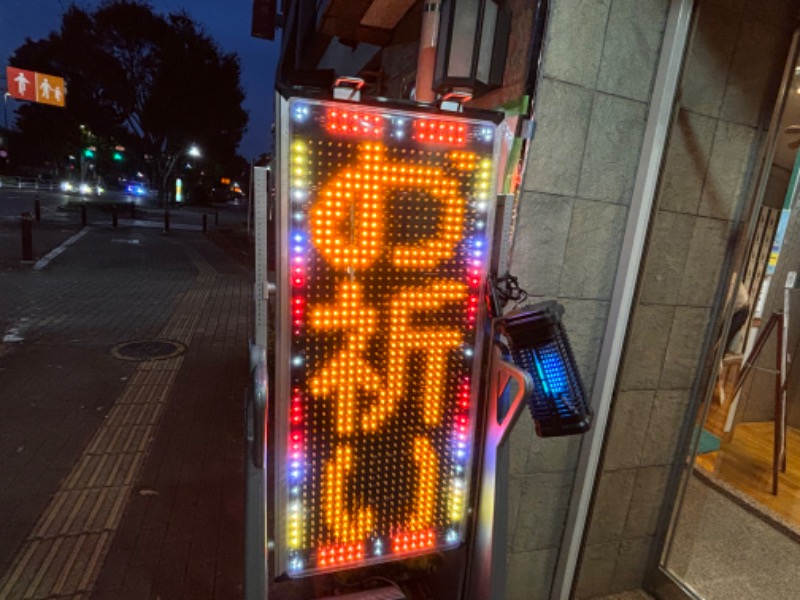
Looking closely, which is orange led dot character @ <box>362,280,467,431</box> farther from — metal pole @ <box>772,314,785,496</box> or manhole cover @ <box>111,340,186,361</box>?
manhole cover @ <box>111,340,186,361</box>

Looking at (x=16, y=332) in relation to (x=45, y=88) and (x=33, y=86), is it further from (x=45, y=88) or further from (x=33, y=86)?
(x=45, y=88)

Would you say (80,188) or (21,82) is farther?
(80,188)

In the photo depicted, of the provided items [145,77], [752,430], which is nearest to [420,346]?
[752,430]

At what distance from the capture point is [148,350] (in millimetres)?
7207

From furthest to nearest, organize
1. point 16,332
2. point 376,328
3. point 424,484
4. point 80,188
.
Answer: point 80,188 → point 16,332 → point 424,484 → point 376,328

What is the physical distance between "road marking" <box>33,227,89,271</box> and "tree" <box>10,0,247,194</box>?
18135 millimetres

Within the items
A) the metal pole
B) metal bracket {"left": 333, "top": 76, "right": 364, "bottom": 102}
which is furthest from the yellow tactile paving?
the metal pole

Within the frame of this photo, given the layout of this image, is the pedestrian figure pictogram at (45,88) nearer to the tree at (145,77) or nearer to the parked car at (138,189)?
the tree at (145,77)

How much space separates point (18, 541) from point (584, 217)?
4.40 m

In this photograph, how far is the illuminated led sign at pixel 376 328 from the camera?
188 cm

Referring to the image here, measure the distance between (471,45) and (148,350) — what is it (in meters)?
6.63

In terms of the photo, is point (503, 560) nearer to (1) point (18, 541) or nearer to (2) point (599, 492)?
(2) point (599, 492)

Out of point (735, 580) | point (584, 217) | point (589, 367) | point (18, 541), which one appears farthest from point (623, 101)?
point (18, 541)

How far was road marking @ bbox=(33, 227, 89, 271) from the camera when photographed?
12245 mm
